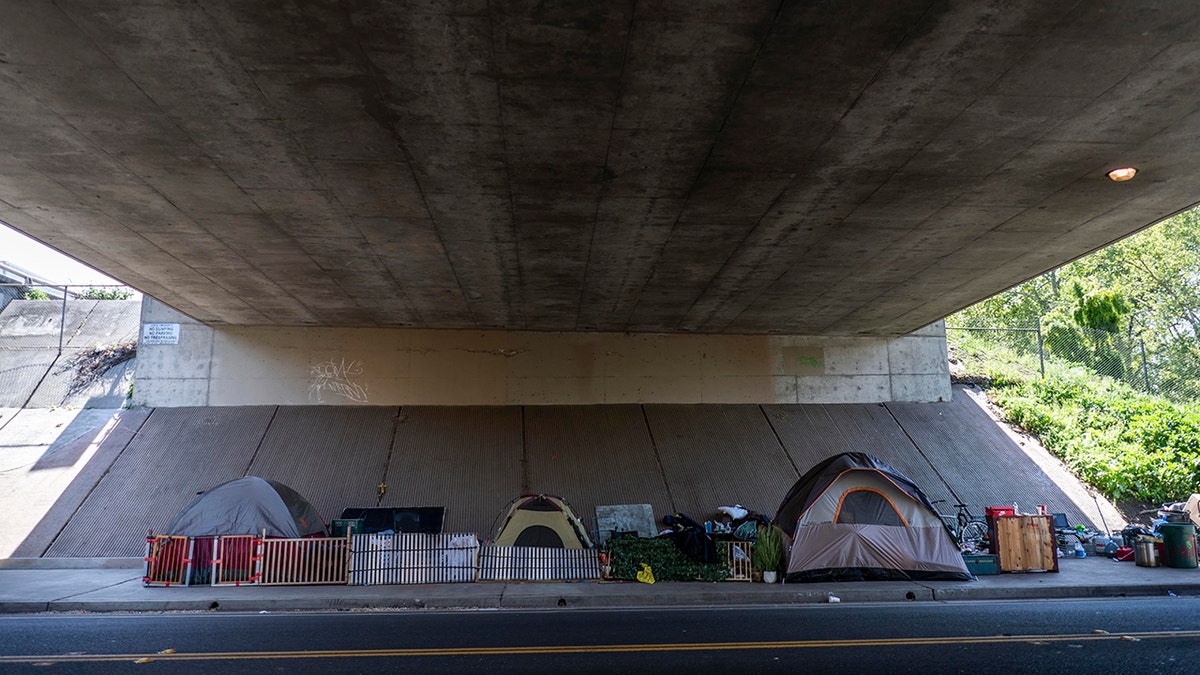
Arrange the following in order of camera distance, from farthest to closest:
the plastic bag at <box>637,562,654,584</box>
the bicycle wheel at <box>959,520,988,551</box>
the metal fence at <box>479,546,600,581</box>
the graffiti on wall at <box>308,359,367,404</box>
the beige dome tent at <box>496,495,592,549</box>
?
the graffiti on wall at <box>308,359,367,404</box>, the bicycle wheel at <box>959,520,988,551</box>, the beige dome tent at <box>496,495,592,549</box>, the metal fence at <box>479,546,600,581</box>, the plastic bag at <box>637,562,654,584</box>

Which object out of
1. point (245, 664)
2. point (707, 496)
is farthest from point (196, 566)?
point (707, 496)

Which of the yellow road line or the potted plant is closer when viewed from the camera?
the yellow road line

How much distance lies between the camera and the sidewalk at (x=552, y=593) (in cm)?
1029

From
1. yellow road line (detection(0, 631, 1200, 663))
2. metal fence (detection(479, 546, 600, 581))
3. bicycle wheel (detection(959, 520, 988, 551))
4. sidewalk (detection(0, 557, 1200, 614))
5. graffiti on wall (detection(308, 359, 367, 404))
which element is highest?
graffiti on wall (detection(308, 359, 367, 404))

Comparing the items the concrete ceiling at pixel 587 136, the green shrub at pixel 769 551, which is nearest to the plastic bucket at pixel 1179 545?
the concrete ceiling at pixel 587 136

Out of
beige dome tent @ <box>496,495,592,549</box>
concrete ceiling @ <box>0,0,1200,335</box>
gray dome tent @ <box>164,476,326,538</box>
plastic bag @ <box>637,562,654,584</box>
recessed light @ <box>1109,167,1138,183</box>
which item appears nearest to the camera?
concrete ceiling @ <box>0,0,1200,335</box>

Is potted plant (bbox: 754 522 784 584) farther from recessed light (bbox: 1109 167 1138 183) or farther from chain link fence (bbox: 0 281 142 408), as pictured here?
chain link fence (bbox: 0 281 142 408)

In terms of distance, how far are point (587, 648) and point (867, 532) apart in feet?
22.0

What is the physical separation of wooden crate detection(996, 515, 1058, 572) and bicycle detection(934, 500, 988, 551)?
4.61ft

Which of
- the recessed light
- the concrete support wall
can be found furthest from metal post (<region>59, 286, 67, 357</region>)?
the recessed light

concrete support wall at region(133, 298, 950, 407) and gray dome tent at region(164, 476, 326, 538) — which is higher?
concrete support wall at region(133, 298, 950, 407)

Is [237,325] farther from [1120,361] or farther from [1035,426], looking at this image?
[1120,361]

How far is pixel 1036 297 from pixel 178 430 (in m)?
41.8

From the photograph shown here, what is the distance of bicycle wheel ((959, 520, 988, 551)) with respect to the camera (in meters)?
14.3
